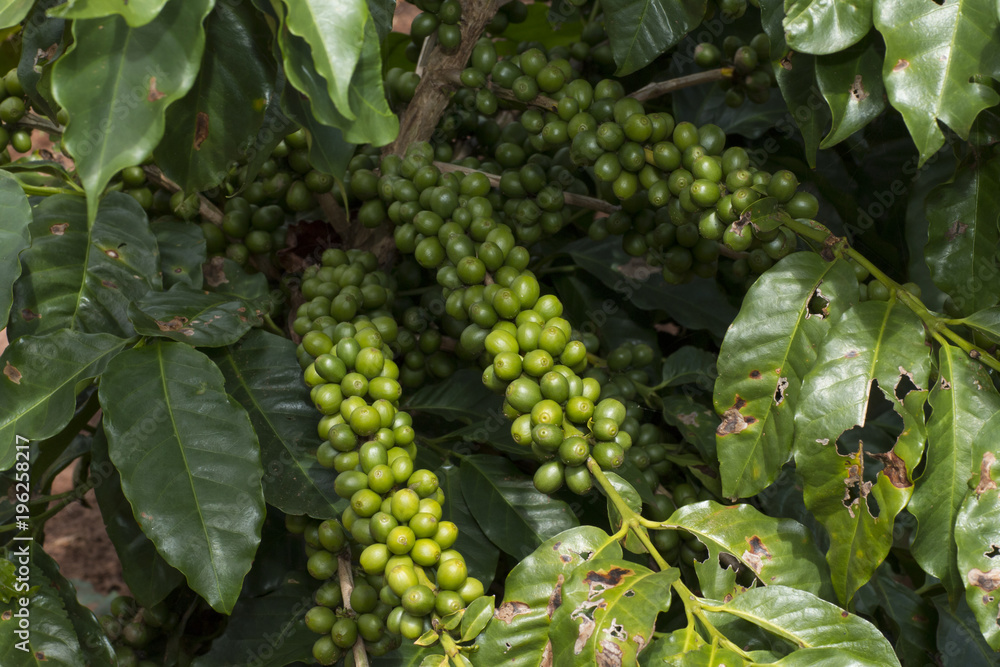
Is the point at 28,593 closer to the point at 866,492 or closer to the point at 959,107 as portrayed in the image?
the point at 866,492

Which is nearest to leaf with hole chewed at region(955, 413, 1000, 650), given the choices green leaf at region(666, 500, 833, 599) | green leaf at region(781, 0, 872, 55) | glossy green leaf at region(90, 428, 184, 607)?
green leaf at region(666, 500, 833, 599)

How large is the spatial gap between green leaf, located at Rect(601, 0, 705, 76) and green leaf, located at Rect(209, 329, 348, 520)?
56 centimetres

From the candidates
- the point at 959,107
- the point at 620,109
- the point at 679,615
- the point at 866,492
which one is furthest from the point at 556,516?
the point at 959,107

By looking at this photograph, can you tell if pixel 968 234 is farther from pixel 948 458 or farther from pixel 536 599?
pixel 536 599

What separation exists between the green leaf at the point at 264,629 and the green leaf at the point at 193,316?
0.35m

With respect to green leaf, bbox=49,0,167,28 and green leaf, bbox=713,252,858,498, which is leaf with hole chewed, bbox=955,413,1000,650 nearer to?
green leaf, bbox=713,252,858,498

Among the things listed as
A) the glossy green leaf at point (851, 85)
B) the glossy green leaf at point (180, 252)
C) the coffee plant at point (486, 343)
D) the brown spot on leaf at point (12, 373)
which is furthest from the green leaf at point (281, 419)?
the glossy green leaf at point (851, 85)

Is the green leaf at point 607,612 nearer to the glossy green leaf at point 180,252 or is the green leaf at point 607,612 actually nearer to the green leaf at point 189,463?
the green leaf at point 189,463

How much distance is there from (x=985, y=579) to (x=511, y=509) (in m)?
0.49

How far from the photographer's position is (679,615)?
0.98m

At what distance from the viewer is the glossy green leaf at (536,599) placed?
67 centimetres

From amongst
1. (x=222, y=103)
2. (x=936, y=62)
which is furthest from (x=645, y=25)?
(x=222, y=103)

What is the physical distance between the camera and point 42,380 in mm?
816

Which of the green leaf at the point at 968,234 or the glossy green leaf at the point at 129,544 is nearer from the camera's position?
the green leaf at the point at 968,234
